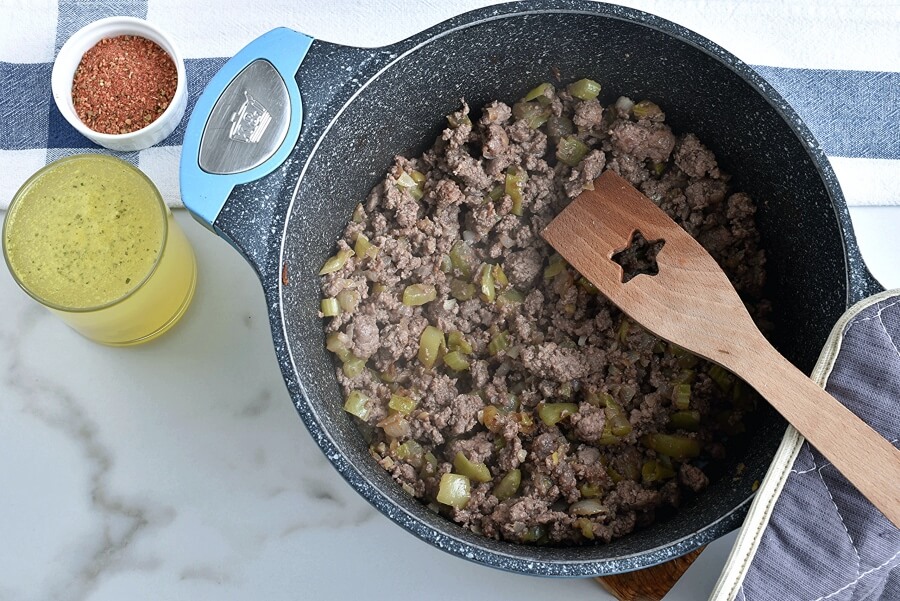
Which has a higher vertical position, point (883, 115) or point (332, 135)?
point (883, 115)

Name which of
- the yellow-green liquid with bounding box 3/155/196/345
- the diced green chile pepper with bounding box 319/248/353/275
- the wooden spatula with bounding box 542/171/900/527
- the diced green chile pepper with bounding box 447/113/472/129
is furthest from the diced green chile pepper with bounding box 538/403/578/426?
the yellow-green liquid with bounding box 3/155/196/345

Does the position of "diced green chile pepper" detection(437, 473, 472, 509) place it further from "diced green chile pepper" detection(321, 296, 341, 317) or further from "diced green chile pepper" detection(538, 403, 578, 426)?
"diced green chile pepper" detection(321, 296, 341, 317)

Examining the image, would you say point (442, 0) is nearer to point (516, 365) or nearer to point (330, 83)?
point (330, 83)

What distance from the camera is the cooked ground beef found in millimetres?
1580

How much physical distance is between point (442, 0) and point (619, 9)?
579 millimetres

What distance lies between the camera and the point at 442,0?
1.94m

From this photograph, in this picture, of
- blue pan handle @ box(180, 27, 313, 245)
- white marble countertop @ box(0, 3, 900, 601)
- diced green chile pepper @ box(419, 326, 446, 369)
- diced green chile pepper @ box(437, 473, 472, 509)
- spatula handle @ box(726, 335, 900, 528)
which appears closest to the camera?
spatula handle @ box(726, 335, 900, 528)

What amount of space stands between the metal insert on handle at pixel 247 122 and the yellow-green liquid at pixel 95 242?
348 mm

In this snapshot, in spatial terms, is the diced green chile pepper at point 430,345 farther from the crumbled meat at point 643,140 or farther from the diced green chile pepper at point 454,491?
the crumbled meat at point 643,140

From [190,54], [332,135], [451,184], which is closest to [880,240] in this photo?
[451,184]

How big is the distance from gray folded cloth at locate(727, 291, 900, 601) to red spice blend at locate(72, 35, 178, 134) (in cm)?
144

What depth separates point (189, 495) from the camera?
181 cm

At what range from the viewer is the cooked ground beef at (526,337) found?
5.18ft

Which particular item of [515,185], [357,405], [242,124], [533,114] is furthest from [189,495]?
[533,114]
